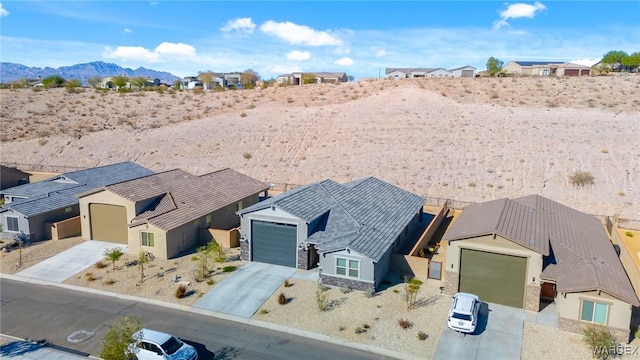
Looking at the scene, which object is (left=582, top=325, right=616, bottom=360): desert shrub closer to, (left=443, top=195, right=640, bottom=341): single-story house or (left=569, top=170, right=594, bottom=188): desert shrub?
(left=443, top=195, right=640, bottom=341): single-story house

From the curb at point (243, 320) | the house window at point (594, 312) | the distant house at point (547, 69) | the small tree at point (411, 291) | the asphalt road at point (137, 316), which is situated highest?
the distant house at point (547, 69)

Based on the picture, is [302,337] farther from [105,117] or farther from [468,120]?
[105,117]

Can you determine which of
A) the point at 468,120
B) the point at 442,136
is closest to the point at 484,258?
the point at 442,136

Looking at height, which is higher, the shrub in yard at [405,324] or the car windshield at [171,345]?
the car windshield at [171,345]

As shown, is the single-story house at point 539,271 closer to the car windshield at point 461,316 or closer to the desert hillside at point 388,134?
the car windshield at point 461,316

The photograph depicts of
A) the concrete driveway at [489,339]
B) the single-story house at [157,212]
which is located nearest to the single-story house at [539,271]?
the concrete driveway at [489,339]

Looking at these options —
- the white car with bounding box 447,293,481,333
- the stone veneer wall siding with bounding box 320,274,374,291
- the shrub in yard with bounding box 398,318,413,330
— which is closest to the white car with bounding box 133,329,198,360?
the stone veneer wall siding with bounding box 320,274,374,291

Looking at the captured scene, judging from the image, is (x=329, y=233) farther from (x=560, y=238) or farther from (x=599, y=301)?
(x=599, y=301)
